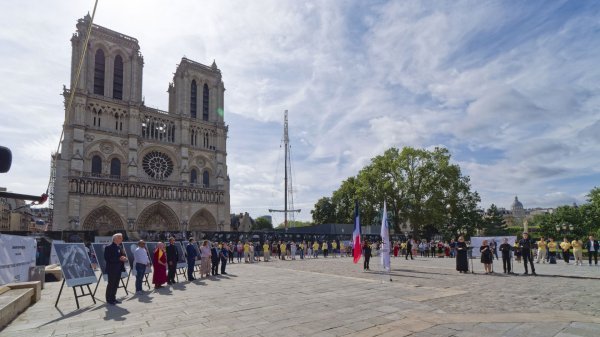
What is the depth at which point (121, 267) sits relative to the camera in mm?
9195

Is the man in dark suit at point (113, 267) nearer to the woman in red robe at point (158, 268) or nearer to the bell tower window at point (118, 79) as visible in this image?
the woman in red robe at point (158, 268)

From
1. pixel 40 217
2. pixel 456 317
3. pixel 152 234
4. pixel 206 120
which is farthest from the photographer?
pixel 40 217

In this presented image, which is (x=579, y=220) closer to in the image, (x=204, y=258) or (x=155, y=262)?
(x=204, y=258)

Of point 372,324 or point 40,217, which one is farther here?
point 40,217

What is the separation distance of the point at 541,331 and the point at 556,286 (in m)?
6.51

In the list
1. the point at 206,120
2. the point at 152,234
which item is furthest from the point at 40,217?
the point at 152,234

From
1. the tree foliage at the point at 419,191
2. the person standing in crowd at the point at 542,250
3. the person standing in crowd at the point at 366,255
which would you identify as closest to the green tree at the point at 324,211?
the tree foliage at the point at 419,191

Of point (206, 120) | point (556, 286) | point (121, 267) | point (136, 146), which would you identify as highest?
point (206, 120)

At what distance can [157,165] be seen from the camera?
1879 inches

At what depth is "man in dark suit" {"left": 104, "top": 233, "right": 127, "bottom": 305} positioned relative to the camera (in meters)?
8.80

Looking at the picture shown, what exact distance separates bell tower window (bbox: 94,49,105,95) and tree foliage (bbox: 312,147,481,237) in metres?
34.2

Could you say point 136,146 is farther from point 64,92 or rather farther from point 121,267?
point 121,267

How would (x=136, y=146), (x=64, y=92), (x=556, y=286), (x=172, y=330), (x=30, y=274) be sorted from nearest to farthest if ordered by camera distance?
(x=172, y=330) < (x=556, y=286) < (x=30, y=274) < (x=64, y=92) < (x=136, y=146)

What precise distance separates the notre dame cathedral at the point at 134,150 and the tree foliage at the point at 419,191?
20414 mm
